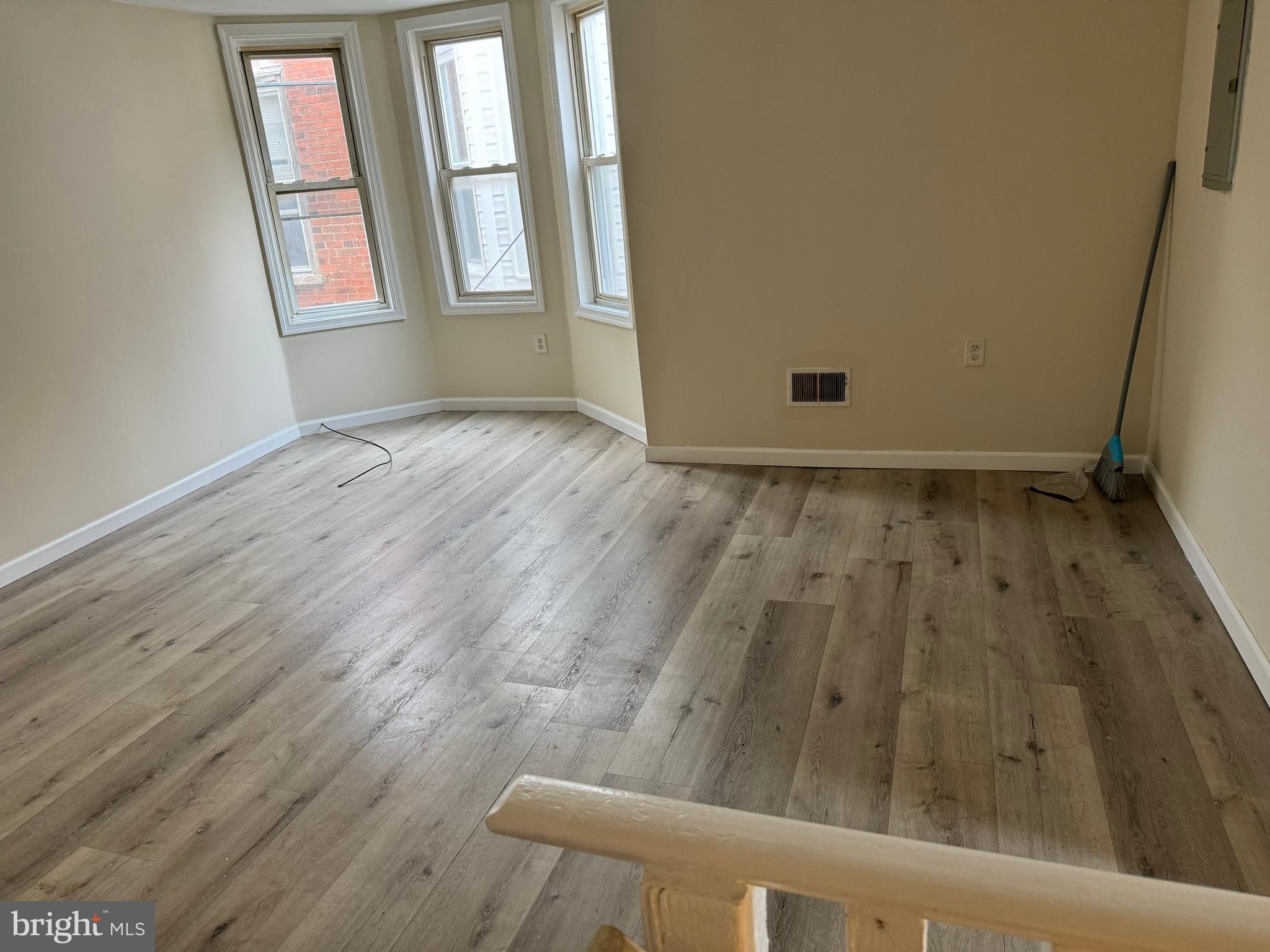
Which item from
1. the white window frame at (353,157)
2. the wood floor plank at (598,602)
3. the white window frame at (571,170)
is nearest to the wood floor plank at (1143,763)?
the wood floor plank at (598,602)

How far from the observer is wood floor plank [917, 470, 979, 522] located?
11.0ft

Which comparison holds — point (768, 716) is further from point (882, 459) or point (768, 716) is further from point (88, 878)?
point (882, 459)

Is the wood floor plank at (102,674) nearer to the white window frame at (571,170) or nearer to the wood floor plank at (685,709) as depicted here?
the wood floor plank at (685,709)

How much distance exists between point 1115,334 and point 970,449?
0.71m

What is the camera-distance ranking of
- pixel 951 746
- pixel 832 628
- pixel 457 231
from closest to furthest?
pixel 951 746
pixel 832 628
pixel 457 231

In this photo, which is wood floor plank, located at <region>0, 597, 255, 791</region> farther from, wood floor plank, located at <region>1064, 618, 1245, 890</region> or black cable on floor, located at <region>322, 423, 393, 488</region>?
wood floor plank, located at <region>1064, 618, 1245, 890</region>

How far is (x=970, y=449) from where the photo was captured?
149 inches

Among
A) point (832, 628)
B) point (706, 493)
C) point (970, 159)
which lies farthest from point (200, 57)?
point (832, 628)

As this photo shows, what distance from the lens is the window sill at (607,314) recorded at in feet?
14.5

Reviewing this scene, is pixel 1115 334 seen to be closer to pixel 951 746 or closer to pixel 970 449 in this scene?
pixel 970 449

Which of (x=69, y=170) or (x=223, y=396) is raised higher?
(x=69, y=170)

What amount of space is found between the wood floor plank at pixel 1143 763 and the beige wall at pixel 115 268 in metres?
3.88

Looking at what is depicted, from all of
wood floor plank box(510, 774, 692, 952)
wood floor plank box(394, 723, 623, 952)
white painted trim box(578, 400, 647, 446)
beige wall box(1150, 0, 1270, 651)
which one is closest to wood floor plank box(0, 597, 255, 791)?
wood floor plank box(394, 723, 623, 952)

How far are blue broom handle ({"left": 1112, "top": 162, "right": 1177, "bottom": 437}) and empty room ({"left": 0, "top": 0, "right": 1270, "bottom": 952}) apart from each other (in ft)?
Result: 0.07
